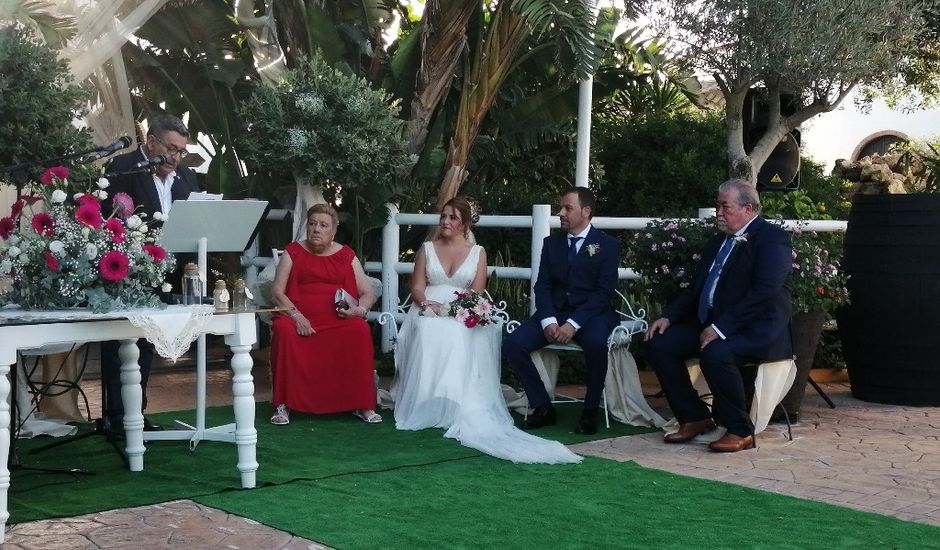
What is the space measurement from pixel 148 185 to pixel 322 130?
195 cm

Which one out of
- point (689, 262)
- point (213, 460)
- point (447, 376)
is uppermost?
point (689, 262)

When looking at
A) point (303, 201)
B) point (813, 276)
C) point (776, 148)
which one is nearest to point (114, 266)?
point (303, 201)

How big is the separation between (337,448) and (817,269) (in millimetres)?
3155

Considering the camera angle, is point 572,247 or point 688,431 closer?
point 688,431

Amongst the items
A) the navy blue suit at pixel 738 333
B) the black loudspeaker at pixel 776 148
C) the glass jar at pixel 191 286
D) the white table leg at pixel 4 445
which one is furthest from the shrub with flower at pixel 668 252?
the black loudspeaker at pixel 776 148

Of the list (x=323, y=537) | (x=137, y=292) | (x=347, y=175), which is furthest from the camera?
(x=347, y=175)

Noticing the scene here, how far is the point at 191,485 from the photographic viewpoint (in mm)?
5715

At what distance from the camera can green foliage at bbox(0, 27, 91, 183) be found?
7.21 metres

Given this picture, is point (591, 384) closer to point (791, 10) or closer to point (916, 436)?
point (916, 436)

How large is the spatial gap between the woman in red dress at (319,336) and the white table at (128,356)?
154cm

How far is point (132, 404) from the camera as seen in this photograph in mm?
6074

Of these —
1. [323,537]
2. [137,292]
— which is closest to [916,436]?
[323,537]

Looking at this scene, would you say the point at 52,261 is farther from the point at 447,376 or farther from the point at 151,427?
the point at 447,376

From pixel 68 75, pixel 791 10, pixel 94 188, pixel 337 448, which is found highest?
pixel 791 10
